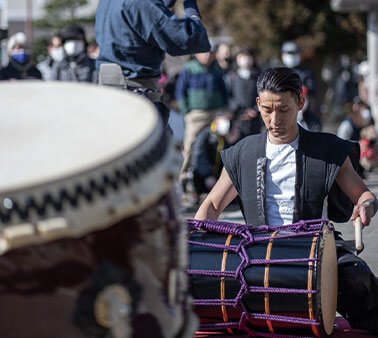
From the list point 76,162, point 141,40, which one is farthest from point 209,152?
point 76,162

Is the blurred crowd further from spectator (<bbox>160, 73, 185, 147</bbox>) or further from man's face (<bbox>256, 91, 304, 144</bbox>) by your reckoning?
man's face (<bbox>256, 91, 304, 144</bbox>)

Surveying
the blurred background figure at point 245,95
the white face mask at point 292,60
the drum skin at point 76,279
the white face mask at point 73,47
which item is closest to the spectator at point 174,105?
the blurred background figure at point 245,95

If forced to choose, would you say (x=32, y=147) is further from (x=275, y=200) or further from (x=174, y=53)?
(x=174, y=53)

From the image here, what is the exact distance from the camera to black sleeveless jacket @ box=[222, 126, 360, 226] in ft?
11.1

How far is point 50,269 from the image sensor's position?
1.52 metres

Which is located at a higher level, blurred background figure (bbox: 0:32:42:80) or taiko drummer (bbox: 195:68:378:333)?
taiko drummer (bbox: 195:68:378:333)

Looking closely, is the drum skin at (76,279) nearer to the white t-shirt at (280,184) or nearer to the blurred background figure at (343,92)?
the white t-shirt at (280,184)

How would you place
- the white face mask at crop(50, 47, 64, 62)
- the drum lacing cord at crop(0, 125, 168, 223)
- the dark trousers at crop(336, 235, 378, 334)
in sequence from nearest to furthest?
the drum lacing cord at crop(0, 125, 168, 223) → the dark trousers at crop(336, 235, 378, 334) → the white face mask at crop(50, 47, 64, 62)

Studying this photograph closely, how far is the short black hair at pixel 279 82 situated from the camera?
342 centimetres

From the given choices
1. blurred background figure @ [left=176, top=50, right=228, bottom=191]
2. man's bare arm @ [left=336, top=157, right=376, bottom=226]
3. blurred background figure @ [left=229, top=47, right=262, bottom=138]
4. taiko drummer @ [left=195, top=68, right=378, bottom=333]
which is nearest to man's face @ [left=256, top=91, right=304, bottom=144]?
taiko drummer @ [left=195, top=68, right=378, bottom=333]

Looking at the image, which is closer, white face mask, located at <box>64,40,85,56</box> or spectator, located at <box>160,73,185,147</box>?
spectator, located at <box>160,73,185,147</box>

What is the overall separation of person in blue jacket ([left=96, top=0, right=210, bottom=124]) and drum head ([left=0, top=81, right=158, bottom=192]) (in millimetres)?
2432

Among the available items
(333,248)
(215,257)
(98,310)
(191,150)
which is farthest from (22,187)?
(191,150)

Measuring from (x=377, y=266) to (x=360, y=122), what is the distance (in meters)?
4.92
